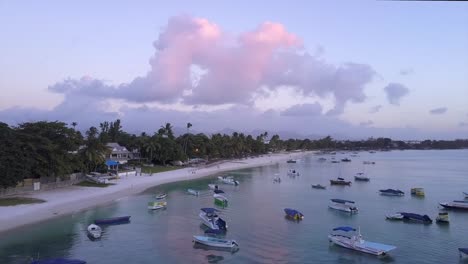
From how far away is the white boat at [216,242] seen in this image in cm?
3812

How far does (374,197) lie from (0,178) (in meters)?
60.8

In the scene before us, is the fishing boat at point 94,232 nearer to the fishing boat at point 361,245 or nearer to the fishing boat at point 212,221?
the fishing boat at point 212,221

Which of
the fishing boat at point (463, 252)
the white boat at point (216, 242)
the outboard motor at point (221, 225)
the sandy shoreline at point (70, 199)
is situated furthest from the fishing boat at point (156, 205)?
the fishing boat at point (463, 252)

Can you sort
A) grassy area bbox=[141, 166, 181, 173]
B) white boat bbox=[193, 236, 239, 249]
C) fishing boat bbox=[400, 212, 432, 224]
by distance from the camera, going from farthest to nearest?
grassy area bbox=[141, 166, 181, 173] → fishing boat bbox=[400, 212, 432, 224] → white boat bbox=[193, 236, 239, 249]

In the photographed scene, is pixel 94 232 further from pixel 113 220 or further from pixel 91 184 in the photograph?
pixel 91 184

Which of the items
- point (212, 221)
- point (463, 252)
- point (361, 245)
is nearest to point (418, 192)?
point (463, 252)

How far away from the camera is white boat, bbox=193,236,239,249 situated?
3812 centimetres

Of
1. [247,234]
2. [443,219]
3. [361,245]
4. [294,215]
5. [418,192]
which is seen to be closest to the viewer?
[361,245]

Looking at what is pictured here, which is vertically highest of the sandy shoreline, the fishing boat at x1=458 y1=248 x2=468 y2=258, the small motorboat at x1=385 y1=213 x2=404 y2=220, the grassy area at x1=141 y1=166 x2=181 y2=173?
the grassy area at x1=141 y1=166 x2=181 y2=173

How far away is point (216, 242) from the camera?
127ft

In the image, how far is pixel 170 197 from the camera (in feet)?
232

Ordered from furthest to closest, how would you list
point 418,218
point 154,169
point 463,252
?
point 154,169 → point 418,218 → point 463,252

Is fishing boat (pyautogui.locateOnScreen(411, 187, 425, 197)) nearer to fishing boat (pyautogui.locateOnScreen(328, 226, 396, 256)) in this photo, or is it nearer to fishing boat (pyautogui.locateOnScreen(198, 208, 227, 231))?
fishing boat (pyautogui.locateOnScreen(328, 226, 396, 256))

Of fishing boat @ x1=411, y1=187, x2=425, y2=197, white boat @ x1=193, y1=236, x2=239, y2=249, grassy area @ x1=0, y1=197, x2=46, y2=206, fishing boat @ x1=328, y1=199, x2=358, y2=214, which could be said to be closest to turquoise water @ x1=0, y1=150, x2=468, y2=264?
white boat @ x1=193, y1=236, x2=239, y2=249
